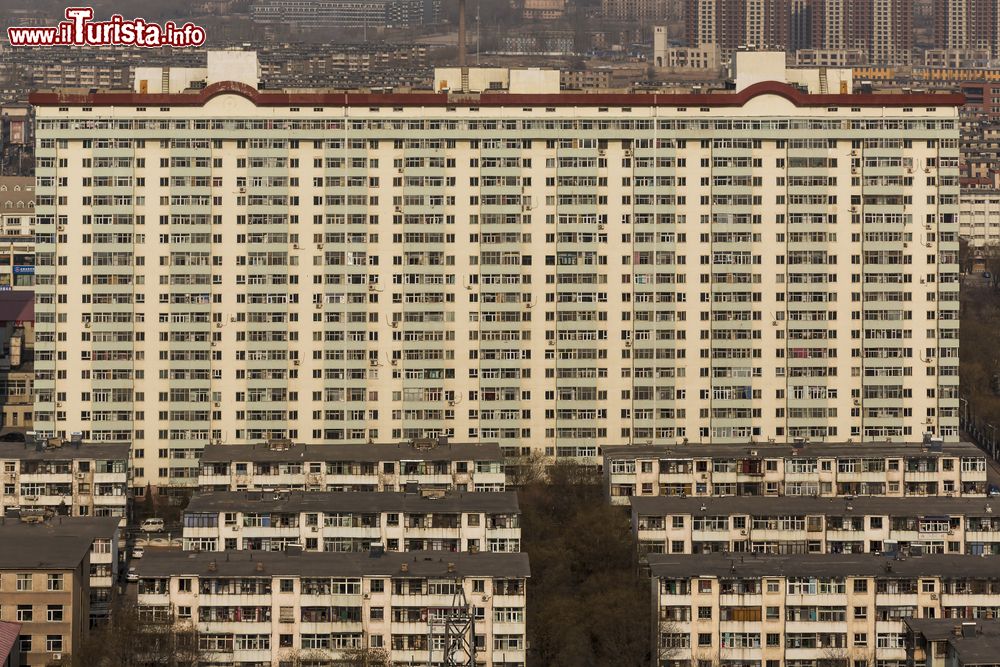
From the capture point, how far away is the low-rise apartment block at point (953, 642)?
3797 inches

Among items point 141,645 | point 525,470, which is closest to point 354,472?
point 525,470

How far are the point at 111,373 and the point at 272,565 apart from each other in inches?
1669

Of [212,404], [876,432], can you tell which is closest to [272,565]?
[212,404]

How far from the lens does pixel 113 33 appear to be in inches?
6604

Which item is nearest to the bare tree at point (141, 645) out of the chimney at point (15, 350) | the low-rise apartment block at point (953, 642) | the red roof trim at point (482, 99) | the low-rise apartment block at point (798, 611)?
the low-rise apartment block at point (798, 611)

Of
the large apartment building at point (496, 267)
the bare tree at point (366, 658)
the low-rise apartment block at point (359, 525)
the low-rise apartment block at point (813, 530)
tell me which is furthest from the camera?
the large apartment building at point (496, 267)

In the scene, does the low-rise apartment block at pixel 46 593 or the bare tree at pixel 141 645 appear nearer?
the bare tree at pixel 141 645

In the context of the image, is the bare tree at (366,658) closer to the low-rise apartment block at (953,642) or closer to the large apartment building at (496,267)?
the low-rise apartment block at (953,642)

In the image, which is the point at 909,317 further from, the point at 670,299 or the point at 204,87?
the point at 204,87

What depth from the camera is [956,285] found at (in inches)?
6014

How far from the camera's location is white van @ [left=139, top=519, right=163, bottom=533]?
446 feet

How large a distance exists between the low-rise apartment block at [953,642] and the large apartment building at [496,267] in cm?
4701

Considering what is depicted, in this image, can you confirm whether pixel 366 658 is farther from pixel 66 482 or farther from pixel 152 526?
pixel 152 526

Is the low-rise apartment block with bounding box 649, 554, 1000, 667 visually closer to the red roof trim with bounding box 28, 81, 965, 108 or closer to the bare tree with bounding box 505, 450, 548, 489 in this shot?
the bare tree with bounding box 505, 450, 548, 489
